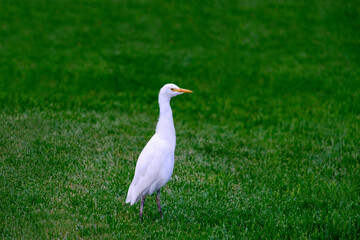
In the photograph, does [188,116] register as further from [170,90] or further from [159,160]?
[159,160]

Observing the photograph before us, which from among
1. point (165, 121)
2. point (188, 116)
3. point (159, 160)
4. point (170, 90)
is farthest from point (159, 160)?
point (188, 116)

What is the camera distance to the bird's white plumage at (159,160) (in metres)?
6.08

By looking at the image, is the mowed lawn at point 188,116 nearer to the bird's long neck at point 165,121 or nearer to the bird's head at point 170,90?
the bird's long neck at point 165,121

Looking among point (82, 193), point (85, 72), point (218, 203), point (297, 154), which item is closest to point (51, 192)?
point (82, 193)

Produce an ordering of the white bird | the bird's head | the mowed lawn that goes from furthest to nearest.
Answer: the mowed lawn → the bird's head → the white bird

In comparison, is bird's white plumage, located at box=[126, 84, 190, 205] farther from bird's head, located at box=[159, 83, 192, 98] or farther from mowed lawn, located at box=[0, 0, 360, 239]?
mowed lawn, located at box=[0, 0, 360, 239]

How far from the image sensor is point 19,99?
12195 millimetres

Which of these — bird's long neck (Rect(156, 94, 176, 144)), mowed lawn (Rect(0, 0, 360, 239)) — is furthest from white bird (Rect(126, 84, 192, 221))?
mowed lawn (Rect(0, 0, 360, 239))

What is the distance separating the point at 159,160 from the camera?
6117 mm

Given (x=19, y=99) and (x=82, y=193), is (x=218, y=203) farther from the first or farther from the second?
(x=19, y=99)

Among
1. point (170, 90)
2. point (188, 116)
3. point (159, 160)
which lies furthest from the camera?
point (188, 116)

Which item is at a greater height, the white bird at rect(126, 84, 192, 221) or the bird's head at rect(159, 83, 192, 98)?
the bird's head at rect(159, 83, 192, 98)

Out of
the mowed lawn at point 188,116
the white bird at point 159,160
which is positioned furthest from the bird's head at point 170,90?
the mowed lawn at point 188,116

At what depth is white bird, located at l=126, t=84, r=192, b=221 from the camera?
239 inches
